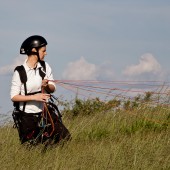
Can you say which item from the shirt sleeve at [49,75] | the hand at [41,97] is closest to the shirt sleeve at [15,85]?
the hand at [41,97]

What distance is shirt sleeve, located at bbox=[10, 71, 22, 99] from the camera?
6.15 meters

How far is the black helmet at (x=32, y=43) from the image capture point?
635 centimetres

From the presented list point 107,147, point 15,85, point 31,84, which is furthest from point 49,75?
point 107,147

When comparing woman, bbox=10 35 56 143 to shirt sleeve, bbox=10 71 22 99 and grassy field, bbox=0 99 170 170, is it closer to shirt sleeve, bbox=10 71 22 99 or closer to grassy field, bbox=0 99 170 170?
shirt sleeve, bbox=10 71 22 99

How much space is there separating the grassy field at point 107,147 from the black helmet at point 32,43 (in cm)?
120

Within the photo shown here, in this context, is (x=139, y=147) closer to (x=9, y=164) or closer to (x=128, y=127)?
(x=9, y=164)

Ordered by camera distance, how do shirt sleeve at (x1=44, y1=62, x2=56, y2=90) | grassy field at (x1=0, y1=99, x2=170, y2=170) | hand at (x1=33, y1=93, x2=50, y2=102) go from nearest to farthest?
grassy field at (x1=0, y1=99, x2=170, y2=170)
hand at (x1=33, y1=93, x2=50, y2=102)
shirt sleeve at (x1=44, y1=62, x2=56, y2=90)

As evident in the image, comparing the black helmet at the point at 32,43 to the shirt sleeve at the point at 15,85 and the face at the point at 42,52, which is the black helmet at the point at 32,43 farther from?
the shirt sleeve at the point at 15,85

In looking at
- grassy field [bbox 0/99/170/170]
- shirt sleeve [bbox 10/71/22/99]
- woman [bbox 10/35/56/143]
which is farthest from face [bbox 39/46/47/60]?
grassy field [bbox 0/99/170/170]

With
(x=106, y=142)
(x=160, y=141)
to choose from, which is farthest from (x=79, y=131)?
(x=160, y=141)

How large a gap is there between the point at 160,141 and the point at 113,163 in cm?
151

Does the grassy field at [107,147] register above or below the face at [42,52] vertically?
below

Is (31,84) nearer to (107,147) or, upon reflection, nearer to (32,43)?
(32,43)

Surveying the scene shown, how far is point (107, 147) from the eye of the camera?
6.84m
